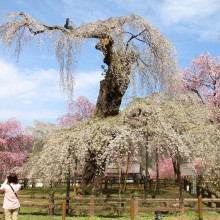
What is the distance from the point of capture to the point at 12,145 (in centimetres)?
3266

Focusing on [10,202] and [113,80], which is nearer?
[10,202]

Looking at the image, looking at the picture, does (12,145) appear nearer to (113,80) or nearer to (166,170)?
(166,170)

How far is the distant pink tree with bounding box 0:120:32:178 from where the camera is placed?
3149 cm

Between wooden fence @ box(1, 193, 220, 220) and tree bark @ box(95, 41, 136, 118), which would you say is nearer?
wooden fence @ box(1, 193, 220, 220)

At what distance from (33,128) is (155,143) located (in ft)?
58.7

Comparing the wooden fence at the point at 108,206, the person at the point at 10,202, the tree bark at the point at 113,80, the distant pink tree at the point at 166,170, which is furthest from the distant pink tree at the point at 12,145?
the person at the point at 10,202

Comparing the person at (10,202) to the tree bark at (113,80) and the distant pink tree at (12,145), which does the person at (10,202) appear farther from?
the distant pink tree at (12,145)

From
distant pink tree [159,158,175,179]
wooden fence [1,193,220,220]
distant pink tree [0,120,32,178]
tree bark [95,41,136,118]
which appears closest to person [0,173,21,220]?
wooden fence [1,193,220,220]

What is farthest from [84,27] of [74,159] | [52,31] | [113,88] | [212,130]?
[212,130]

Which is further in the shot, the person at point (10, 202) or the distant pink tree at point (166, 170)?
the distant pink tree at point (166, 170)

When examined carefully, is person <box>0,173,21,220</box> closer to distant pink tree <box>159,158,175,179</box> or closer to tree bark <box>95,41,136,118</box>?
tree bark <box>95,41,136,118</box>

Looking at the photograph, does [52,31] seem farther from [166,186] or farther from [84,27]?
[166,186]

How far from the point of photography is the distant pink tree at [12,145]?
31491 millimetres

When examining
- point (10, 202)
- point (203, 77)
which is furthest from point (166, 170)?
point (10, 202)
